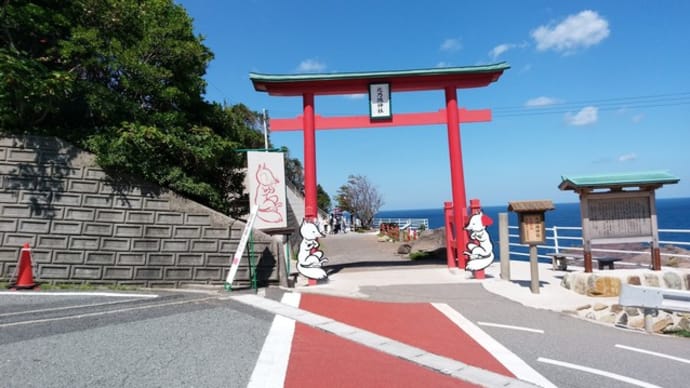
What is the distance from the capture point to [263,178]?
31.6 ft

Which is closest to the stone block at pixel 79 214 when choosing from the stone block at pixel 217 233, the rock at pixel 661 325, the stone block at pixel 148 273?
the stone block at pixel 148 273

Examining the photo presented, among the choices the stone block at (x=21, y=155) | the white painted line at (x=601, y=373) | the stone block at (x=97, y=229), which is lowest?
the white painted line at (x=601, y=373)

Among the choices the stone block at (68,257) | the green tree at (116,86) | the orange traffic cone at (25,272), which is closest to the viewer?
the orange traffic cone at (25,272)

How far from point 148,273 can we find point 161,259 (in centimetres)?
36

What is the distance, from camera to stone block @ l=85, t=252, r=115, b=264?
7.79 meters

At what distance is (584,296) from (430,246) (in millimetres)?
9676

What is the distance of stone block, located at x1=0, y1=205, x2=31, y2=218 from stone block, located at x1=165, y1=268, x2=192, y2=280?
2867mm

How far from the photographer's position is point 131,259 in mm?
7953

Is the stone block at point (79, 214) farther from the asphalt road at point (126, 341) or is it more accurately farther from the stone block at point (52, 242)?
the asphalt road at point (126, 341)

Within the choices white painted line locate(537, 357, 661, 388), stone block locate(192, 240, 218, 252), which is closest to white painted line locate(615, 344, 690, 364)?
white painted line locate(537, 357, 661, 388)

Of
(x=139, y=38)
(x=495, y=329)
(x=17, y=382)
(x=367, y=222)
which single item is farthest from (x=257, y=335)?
(x=367, y=222)

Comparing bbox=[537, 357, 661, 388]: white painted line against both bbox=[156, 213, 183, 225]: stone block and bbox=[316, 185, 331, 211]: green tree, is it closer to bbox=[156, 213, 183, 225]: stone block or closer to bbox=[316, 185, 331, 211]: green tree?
bbox=[156, 213, 183, 225]: stone block

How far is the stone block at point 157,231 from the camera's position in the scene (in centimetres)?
810

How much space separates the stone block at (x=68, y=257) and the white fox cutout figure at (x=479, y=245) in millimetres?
8567
